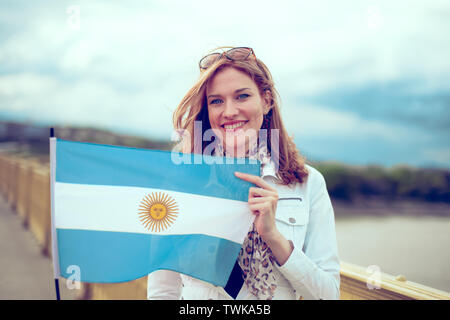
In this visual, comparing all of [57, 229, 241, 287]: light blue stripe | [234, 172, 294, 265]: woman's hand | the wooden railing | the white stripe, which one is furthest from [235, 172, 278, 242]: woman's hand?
the wooden railing

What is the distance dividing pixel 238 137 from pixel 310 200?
20.3 inches

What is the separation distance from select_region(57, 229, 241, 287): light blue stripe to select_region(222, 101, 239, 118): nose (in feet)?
2.15

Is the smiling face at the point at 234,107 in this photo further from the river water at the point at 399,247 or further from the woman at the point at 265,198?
the river water at the point at 399,247

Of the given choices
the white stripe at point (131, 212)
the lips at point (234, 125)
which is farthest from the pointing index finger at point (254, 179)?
the lips at point (234, 125)

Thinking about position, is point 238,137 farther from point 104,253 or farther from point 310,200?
point 104,253

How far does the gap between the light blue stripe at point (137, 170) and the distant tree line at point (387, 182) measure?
0.97m

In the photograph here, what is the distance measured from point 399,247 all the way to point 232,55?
13.7ft

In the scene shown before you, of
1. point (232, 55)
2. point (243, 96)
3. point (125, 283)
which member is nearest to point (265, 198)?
point (243, 96)

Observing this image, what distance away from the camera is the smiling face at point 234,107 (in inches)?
79.4

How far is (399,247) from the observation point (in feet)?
16.6

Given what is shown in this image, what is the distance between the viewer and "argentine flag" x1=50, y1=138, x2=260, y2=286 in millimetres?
1940

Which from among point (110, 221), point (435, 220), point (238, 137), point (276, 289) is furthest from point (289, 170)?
point (435, 220)

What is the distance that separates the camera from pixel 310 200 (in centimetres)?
199

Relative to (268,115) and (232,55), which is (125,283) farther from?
(232,55)
